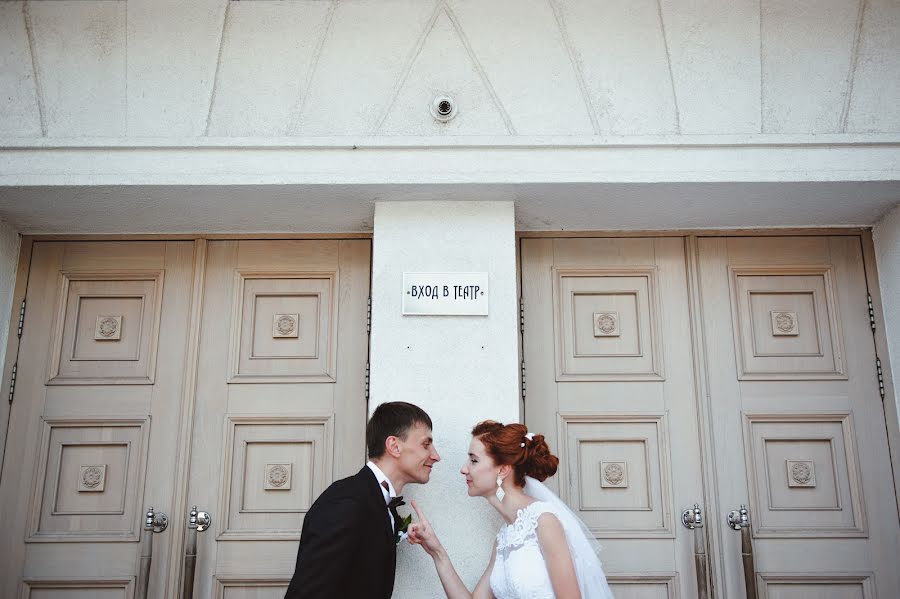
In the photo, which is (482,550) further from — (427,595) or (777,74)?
(777,74)

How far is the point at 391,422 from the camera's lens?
279 cm

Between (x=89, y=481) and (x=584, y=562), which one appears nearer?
(x=584, y=562)

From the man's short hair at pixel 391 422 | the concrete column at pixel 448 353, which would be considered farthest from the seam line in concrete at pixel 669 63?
the man's short hair at pixel 391 422

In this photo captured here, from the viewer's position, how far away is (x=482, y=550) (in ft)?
9.57

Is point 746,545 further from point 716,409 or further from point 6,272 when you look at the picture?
point 6,272

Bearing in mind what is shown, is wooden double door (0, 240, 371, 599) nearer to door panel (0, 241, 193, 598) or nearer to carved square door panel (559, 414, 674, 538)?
door panel (0, 241, 193, 598)

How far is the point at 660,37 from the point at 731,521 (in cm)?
204

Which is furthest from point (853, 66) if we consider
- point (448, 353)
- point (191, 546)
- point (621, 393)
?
point (191, 546)

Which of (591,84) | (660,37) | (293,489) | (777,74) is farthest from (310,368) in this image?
(777,74)

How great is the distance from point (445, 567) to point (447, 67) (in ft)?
6.50

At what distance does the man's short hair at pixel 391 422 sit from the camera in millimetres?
2775

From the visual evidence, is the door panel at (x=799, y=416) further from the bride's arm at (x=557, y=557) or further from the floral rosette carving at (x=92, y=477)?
the floral rosette carving at (x=92, y=477)

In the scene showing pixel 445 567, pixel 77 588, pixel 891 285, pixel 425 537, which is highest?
pixel 891 285

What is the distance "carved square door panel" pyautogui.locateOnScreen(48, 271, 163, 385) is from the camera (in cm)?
342
